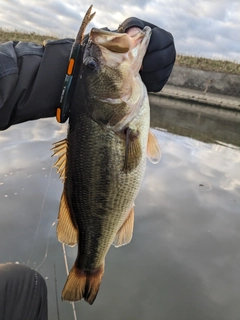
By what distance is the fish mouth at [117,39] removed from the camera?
1.39 meters

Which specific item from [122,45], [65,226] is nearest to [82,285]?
[65,226]

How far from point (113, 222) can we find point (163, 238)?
6.73ft

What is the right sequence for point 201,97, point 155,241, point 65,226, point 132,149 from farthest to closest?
point 201,97
point 155,241
point 65,226
point 132,149

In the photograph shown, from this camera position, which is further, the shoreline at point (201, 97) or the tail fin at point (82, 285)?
the shoreline at point (201, 97)

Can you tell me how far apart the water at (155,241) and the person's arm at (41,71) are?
1.73 meters

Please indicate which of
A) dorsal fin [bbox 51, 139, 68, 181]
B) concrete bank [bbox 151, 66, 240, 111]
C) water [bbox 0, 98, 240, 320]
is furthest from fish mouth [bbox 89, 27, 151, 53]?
concrete bank [bbox 151, 66, 240, 111]

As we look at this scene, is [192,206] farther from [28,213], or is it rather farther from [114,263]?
[28,213]

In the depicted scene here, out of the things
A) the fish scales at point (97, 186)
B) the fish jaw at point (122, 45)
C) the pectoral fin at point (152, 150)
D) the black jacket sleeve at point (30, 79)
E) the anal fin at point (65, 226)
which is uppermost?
the fish jaw at point (122, 45)

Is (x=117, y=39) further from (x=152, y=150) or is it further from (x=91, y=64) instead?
(x=152, y=150)

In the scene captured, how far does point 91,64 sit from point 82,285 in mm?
1151

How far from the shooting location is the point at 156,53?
5.06ft

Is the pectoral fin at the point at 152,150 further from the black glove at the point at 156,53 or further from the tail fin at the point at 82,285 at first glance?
the tail fin at the point at 82,285

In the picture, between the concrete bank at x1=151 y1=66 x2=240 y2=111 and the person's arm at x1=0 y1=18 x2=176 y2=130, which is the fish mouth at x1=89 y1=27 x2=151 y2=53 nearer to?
the person's arm at x1=0 y1=18 x2=176 y2=130

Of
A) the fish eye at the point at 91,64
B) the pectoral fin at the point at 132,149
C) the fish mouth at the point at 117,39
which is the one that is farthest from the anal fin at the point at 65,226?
the fish mouth at the point at 117,39
